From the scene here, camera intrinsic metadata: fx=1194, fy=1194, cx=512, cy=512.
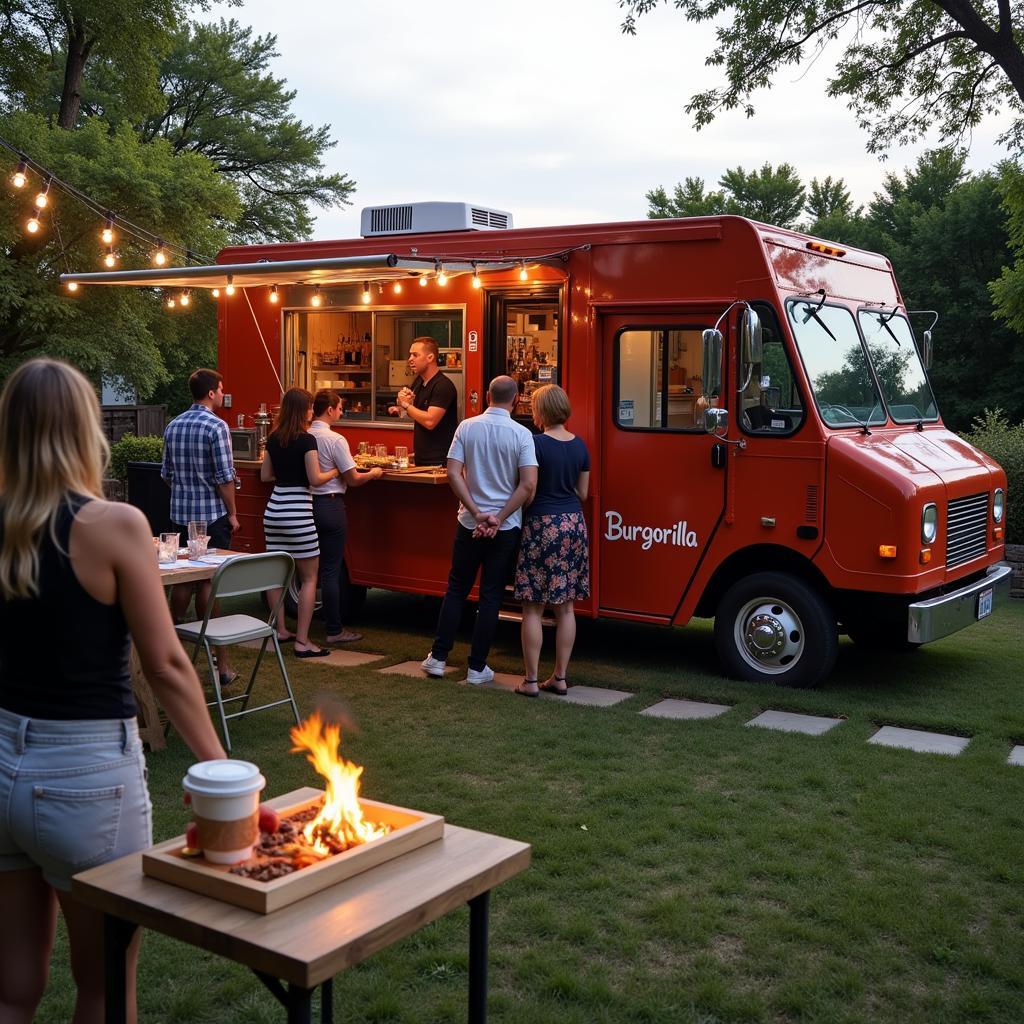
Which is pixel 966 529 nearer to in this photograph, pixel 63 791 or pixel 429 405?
pixel 429 405

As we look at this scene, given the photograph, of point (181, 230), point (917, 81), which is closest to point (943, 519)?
point (917, 81)

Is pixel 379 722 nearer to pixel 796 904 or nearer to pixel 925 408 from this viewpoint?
pixel 796 904

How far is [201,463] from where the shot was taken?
26.1ft

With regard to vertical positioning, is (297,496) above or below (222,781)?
above

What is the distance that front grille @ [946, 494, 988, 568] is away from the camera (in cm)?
777

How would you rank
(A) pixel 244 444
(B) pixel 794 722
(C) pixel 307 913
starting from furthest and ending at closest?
(A) pixel 244 444
(B) pixel 794 722
(C) pixel 307 913

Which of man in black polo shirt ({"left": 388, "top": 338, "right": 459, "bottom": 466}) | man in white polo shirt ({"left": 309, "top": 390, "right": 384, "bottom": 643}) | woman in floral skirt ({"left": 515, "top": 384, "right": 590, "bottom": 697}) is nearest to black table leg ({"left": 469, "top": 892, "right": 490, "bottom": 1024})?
woman in floral skirt ({"left": 515, "top": 384, "right": 590, "bottom": 697})

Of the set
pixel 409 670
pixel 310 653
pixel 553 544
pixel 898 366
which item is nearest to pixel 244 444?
pixel 310 653

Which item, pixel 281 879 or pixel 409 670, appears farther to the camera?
pixel 409 670

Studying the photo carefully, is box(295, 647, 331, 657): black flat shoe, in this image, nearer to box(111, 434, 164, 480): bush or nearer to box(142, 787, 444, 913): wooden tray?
box(142, 787, 444, 913): wooden tray

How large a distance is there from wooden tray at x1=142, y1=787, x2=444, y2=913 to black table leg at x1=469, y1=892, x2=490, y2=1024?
0.71 feet

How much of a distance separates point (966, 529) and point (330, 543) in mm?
4507

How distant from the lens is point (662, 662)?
8.70 metres

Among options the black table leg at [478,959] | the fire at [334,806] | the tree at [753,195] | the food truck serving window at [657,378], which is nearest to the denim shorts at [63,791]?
the fire at [334,806]
